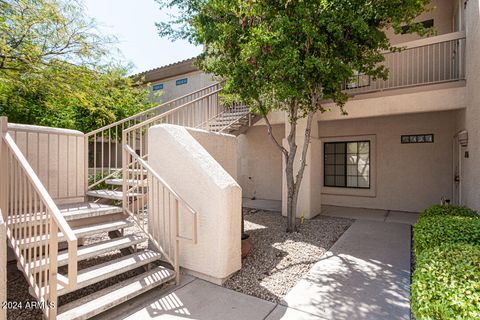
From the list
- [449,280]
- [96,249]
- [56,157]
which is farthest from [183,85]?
[449,280]

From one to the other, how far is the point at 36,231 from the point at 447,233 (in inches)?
189

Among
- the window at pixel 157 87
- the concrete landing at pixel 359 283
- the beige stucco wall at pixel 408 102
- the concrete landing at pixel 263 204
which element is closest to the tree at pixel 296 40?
the beige stucco wall at pixel 408 102

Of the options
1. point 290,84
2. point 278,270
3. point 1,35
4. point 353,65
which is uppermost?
point 1,35

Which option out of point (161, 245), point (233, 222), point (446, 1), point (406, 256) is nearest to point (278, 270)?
point (233, 222)

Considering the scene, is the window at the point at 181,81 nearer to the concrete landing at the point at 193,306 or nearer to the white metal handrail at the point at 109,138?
the white metal handrail at the point at 109,138

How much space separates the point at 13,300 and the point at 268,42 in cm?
537

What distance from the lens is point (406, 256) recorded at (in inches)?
186

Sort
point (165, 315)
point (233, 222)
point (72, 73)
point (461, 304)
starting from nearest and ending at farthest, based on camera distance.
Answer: point (461, 304), point (165, 315), point (233, 222), point (72, 73)

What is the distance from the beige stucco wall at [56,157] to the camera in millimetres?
4238

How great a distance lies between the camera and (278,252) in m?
4.95

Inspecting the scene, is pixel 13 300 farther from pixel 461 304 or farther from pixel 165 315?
pixel 461 304

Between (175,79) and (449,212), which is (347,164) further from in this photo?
(175,79)

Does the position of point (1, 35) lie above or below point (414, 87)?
above

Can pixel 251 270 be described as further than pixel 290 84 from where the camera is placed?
No
